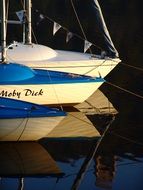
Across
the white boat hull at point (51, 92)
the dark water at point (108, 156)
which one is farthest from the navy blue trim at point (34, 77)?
the dark water at point (108, 156)

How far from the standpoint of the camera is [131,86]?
2675 centimetres

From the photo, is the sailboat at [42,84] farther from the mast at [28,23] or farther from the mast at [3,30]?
the mast at [28,23]

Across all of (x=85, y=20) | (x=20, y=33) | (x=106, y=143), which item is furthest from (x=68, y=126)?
(x=85, y=20)

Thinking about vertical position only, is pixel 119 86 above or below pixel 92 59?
below

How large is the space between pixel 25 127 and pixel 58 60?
6.78m

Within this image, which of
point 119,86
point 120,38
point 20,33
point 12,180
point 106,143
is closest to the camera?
point 12,180

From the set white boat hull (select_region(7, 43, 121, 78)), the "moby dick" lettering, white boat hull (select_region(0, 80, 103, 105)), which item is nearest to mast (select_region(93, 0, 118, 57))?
white boat hull (select_region(7, 43, 121, 78))

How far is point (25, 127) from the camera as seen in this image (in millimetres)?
17406

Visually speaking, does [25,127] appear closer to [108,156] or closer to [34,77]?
[108,156]

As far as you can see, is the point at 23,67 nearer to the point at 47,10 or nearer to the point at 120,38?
the point at 120,38

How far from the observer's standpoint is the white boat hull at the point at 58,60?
2289 centimetres

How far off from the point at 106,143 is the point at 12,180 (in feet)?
14.4

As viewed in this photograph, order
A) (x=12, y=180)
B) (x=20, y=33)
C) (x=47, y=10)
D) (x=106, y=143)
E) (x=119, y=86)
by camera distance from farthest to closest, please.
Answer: (x=47, y=10)
(x=20, y=33)
(x=119, y=86)
(x=106, y=143)
(x=12, y=180)

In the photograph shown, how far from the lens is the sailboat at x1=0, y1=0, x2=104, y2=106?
20.3 metres
